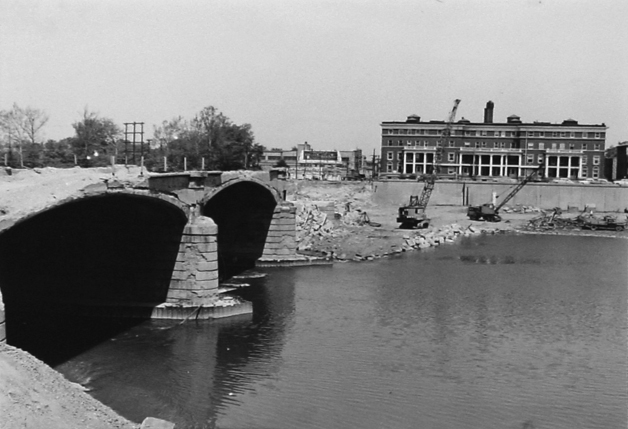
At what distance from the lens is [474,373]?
86.9ft

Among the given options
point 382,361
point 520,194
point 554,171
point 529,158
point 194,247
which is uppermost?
point 529,158

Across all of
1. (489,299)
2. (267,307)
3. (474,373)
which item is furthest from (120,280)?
(489,299)

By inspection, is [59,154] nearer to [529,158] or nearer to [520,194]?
[520,194]

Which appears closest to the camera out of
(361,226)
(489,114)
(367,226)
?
(361,226)

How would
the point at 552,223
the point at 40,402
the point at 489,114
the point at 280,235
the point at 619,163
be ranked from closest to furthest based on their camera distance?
the point at 40,402, the point at 280,235, the point at 552,223, the point at 489,114, the point at 619,163

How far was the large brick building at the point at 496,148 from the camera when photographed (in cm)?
12888

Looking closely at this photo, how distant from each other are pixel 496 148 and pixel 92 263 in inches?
4273

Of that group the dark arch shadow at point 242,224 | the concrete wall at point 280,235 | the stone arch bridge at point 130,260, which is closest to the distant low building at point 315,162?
the dark arch shadow at point 242,224

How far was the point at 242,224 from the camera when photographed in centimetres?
5566

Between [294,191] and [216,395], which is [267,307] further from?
[294,191]

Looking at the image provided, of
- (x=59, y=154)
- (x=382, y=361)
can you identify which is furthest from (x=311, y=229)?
(x=382, y=361)

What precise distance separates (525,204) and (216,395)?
311 feet

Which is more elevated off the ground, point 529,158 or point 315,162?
point 529,158

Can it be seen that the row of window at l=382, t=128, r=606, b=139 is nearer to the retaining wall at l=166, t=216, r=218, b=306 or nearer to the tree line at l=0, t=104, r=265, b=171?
the tree line at l=0, t=104, r=265, b=171
